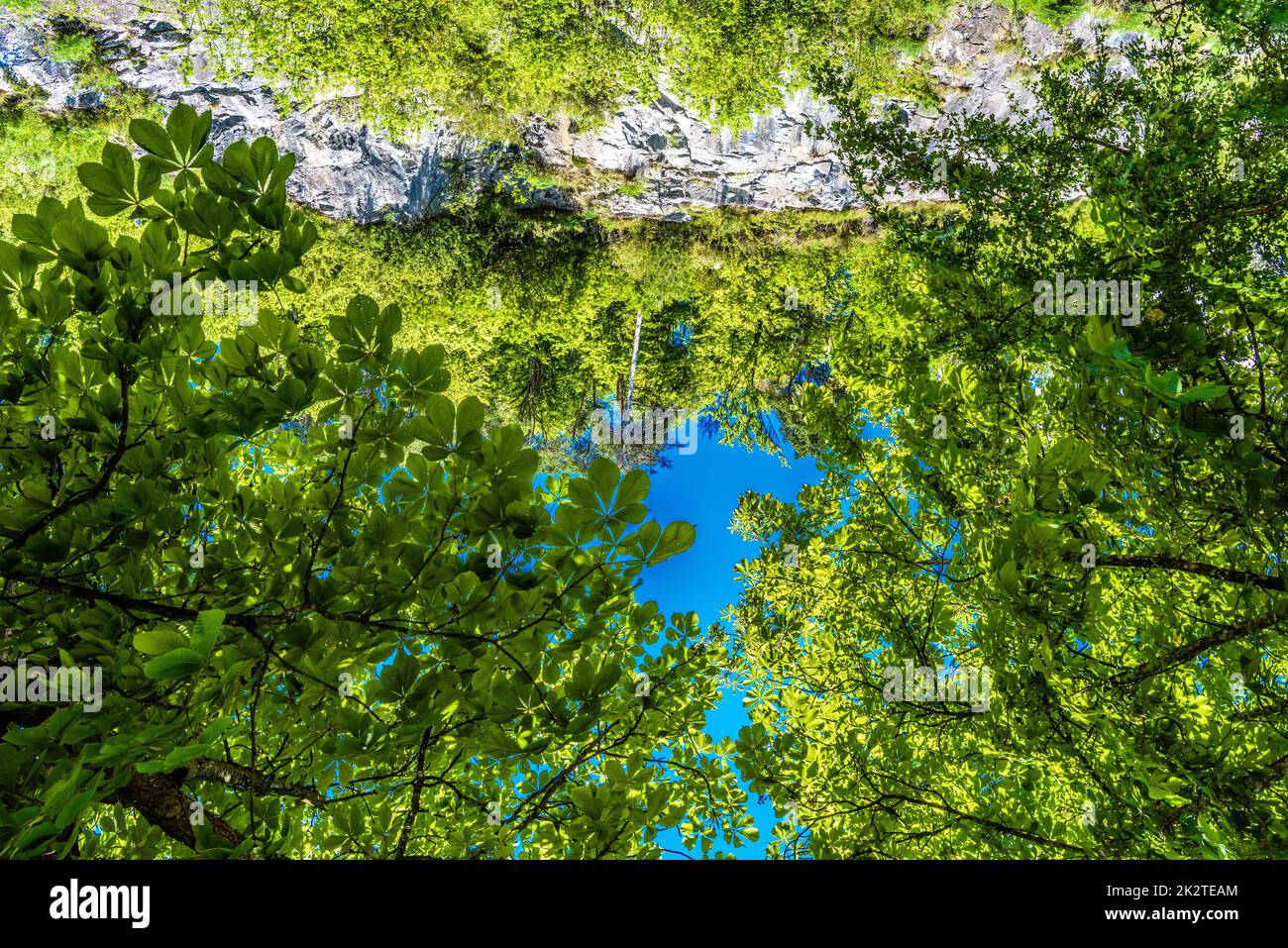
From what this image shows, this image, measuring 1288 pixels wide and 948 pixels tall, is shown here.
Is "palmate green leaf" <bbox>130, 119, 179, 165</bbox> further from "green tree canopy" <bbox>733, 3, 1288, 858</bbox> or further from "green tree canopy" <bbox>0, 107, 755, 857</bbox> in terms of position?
"green tree canopy" <bbox>733, 3, 1288, 858</bbox>

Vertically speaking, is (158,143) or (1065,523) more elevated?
(158,143)

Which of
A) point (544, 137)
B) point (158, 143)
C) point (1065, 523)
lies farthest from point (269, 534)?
point (544, 137)

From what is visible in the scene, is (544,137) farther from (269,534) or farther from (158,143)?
(269,534)

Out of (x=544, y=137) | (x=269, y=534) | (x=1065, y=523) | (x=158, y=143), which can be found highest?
(x=544, y=137)

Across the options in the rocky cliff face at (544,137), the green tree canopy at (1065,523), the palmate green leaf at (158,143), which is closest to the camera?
the palmate green leaf at (158,143)

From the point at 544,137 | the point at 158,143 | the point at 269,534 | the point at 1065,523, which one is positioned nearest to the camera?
the point at 158,143

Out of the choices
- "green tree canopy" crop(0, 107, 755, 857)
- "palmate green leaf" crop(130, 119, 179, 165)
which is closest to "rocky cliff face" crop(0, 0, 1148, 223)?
"green tree canopy" crop(0, 107, 755, 857)

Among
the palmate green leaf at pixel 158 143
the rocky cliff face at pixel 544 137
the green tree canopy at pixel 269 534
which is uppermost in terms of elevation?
the rocky cliff face at pixel 544 137

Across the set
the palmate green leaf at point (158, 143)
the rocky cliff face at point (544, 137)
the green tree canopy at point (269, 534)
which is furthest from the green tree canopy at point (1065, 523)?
the rocky cliff face at point (544, 137)

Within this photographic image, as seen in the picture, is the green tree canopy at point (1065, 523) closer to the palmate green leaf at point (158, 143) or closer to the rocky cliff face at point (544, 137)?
the palmate green leaf at point (158, 143)
